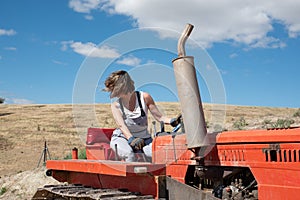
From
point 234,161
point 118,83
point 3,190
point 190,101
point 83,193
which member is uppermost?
point 118,83

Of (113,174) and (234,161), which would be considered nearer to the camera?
(234,161)

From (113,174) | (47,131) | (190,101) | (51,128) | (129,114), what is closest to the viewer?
(190,101)

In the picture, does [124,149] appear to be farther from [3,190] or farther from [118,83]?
[3,190]

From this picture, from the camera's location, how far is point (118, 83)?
555 cm

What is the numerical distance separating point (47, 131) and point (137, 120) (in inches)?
1014

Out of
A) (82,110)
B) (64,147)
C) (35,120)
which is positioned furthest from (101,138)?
(35,120)

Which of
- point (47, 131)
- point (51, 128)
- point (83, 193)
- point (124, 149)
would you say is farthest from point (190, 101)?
point (51, 128)

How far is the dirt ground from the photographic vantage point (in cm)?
535

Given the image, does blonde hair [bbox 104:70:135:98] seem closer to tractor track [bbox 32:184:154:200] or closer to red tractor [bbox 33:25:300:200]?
red tractor [bbox 33:25:300:200]

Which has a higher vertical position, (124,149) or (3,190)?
(124,149)

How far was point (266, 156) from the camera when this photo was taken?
4.29 meters

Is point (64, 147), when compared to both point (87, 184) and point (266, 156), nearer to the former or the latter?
point (87, 184)

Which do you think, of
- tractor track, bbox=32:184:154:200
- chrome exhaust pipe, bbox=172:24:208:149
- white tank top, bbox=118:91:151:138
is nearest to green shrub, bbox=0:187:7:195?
tractor track, bbox=32:184:154:200

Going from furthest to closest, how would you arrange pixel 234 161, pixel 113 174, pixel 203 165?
pixel 113 174
pixel 203 165
pixel 234 161
